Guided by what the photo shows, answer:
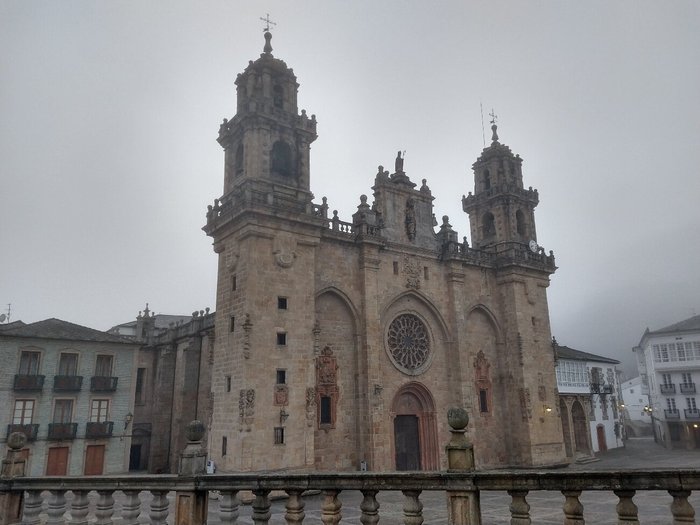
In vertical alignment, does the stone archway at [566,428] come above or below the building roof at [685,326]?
below

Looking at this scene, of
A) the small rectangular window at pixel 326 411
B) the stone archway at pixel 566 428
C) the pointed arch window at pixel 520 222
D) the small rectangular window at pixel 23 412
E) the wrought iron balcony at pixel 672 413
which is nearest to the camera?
the small rectangular window at pixel 326 411

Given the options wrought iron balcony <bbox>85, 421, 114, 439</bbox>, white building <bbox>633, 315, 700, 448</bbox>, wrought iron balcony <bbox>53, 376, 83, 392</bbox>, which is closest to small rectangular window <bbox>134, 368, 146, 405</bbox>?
wrought iron balcony <bbox>85, 421, 114, 439</bbox>

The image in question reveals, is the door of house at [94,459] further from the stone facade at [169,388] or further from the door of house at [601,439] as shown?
the door of house at [601,439]

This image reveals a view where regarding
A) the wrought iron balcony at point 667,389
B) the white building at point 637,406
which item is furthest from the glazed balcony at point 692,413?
the white building at point 637,406

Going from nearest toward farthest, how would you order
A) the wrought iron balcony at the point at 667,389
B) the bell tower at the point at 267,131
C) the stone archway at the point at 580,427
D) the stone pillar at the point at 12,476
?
the stone pillar at the point at 12,476 → the bell tower at the point at 267,131 → the stone archway at the point at 580,427 → the wrought iron balcony at the point at 667,389

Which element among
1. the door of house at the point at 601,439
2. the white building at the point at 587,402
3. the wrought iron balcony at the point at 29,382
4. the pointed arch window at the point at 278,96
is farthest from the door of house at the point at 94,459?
the door of house at the point at 601,439

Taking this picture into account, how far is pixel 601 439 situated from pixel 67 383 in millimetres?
45530

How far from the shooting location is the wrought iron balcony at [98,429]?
3044cm

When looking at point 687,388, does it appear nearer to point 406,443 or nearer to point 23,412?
point 406,443

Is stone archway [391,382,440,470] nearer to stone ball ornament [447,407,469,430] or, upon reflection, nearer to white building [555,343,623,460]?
white building [555,343,623,460]

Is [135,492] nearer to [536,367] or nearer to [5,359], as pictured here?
[5,359]

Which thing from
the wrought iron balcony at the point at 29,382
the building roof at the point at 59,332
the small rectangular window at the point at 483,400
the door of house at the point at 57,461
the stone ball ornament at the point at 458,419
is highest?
the building roof at the point at 59,332

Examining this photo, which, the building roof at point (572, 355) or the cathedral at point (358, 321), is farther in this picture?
the building roof at point (572, 355)

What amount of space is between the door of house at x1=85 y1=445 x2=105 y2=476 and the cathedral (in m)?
12.4
